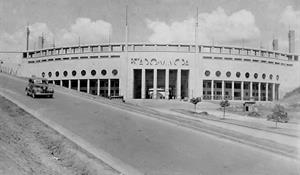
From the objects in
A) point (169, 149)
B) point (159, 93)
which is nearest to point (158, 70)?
point (159, 93)

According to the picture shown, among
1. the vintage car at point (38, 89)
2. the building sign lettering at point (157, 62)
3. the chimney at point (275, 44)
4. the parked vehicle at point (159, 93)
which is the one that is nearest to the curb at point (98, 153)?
the vintage car at point (38, 89)

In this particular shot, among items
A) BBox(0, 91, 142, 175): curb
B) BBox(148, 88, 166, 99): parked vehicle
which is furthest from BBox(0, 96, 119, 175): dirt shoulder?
BBox(148, 88, 166, 99): parked vehicle

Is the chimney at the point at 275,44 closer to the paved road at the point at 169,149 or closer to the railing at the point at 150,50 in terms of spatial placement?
the railing at the point at 150,50

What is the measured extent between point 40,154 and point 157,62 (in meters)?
49.4

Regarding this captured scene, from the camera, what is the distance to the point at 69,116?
1519 centimetres

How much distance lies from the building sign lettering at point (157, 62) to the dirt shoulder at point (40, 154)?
46.2 meters

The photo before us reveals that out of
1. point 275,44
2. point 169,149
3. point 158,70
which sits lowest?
point 169,149

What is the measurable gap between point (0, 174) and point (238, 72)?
59.7m

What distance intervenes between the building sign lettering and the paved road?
140 ft

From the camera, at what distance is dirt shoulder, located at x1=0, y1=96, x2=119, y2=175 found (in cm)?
691

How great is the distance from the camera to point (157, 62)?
57.4 meters

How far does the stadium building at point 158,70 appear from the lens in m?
57.8

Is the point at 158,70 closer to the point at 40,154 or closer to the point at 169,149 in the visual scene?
the point at 169,149

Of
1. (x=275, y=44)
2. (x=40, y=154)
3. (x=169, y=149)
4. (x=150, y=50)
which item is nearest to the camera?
(x=40, y=154)
